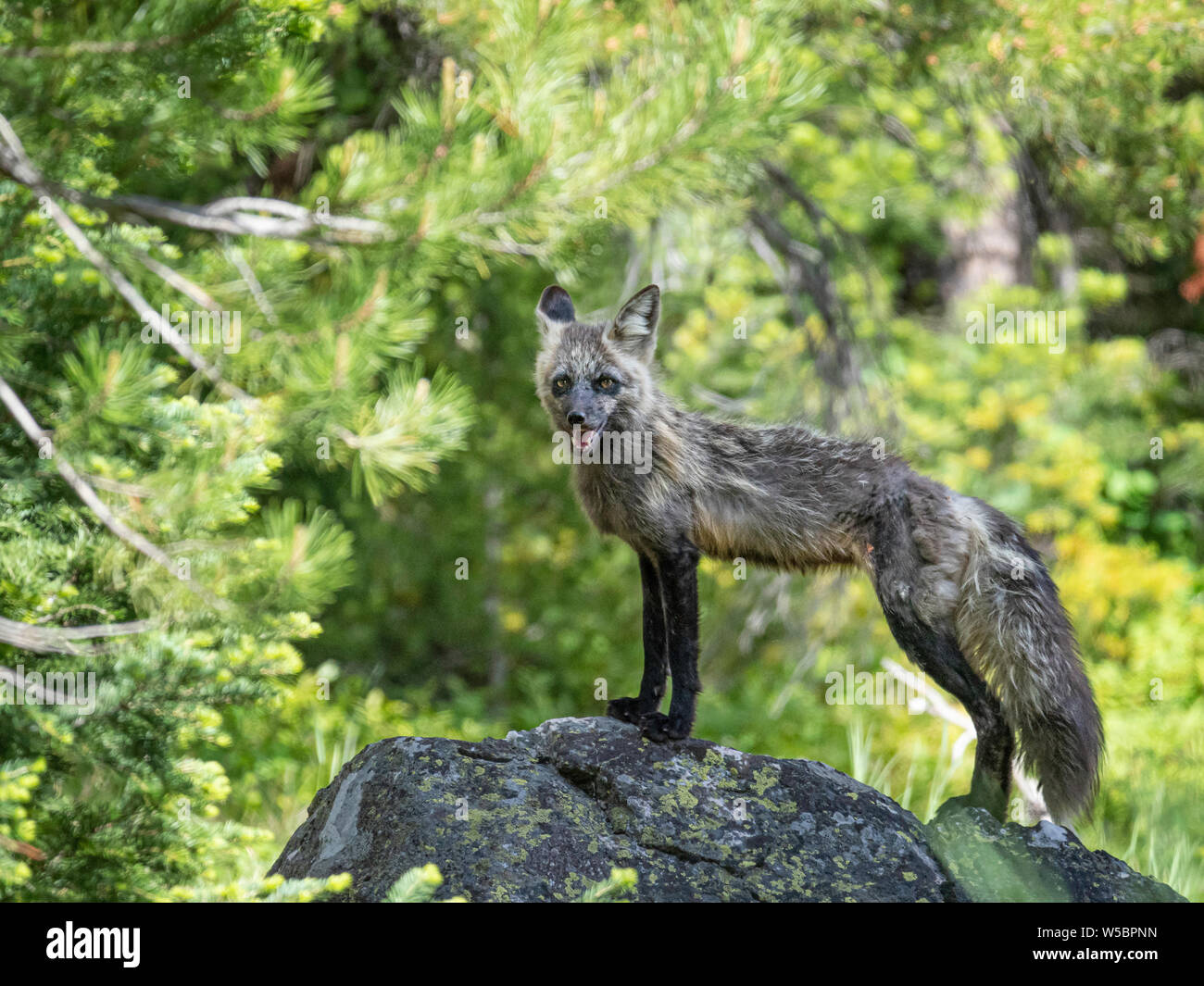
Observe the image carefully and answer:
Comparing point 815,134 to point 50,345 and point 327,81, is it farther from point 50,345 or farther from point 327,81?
point 50,345

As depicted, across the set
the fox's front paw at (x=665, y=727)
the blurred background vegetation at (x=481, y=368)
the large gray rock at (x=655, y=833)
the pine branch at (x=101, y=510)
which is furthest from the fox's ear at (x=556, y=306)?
the pine branch at (x=101, y=510)

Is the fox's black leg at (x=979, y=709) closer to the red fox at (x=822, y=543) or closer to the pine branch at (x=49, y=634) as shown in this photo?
the red fox at (x=822, y=543)

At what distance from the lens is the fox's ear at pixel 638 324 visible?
5.18m

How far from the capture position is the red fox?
14.5 feet

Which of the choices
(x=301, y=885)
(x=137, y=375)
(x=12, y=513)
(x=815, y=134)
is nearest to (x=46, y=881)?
(x=301, y=885)

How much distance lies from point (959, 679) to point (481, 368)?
5.65m

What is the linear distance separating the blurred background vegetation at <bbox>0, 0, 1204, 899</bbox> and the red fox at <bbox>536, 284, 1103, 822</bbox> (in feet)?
1.51

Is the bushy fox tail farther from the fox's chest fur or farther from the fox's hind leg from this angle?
the fox's chest fur

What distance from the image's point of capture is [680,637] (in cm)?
458

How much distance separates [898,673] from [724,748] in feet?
5.65

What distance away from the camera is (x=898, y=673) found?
572 cm

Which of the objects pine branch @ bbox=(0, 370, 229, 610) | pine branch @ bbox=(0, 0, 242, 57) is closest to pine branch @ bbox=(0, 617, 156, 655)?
pine branch @ bbox=(0, 370, 229, 610)

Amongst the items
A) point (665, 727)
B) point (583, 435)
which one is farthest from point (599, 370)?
point (665, 727)

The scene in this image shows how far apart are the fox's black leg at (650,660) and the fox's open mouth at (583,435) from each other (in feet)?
2.10
